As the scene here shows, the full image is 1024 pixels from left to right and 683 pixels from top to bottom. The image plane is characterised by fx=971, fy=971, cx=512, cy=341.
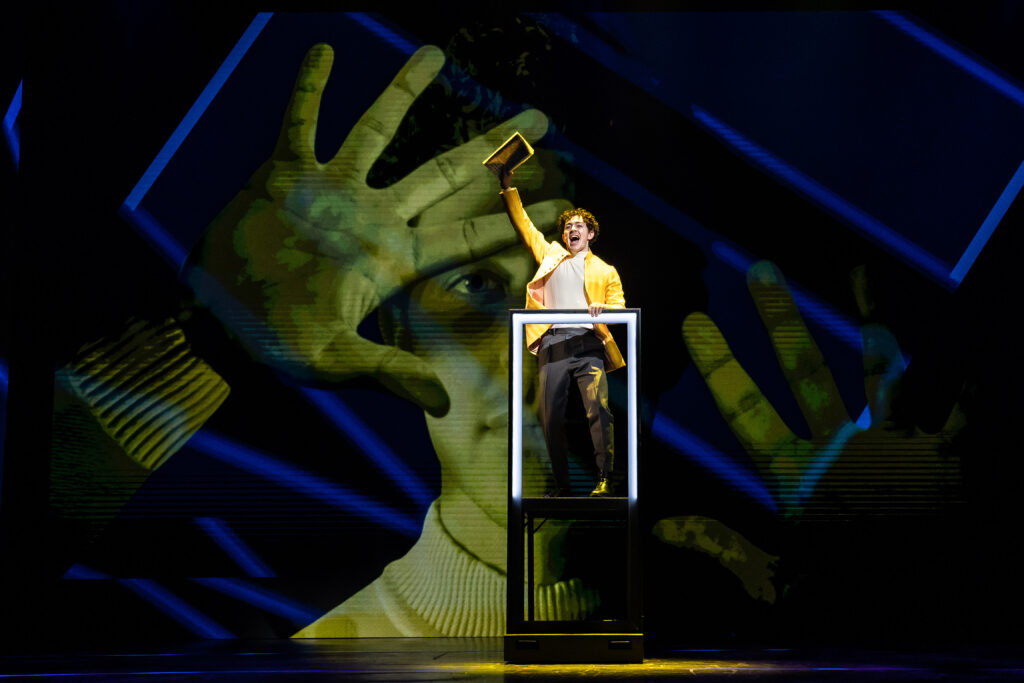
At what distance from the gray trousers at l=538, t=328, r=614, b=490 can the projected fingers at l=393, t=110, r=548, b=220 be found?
1.49 m

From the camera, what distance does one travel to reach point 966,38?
16.1ft

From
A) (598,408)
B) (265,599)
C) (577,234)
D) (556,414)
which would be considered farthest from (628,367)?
(265,599)

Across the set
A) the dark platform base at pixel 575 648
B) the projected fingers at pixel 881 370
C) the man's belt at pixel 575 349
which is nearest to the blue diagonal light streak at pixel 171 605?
the dark platform base at pixel 575 648

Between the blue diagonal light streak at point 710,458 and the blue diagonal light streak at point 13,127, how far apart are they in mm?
3508

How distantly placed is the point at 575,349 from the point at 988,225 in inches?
98.8

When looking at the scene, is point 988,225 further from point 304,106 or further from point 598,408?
point 304,106

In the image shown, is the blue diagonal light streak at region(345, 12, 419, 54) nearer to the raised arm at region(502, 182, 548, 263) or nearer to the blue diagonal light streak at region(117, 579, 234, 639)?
the raised arm at region(502, 182, 548, 263)

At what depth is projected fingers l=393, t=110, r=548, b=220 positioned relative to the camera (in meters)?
4.89

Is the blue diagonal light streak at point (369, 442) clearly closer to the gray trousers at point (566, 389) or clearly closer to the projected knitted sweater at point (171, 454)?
the projected knitted sweater at point (171, 454)

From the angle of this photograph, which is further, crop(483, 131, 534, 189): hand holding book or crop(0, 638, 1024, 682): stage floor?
crop(483, 131, 534, 189): hand holding book

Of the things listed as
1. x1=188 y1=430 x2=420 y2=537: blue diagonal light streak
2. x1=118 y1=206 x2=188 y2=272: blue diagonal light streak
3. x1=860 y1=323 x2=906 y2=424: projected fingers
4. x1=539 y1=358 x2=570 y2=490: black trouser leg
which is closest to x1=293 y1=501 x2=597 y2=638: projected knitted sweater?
x1=188 y1=430 x2=420 y2=537: blue diagonal light streak

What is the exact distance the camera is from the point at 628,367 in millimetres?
3477

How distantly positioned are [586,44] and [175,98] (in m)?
2.11

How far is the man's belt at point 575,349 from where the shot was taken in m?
3.68
